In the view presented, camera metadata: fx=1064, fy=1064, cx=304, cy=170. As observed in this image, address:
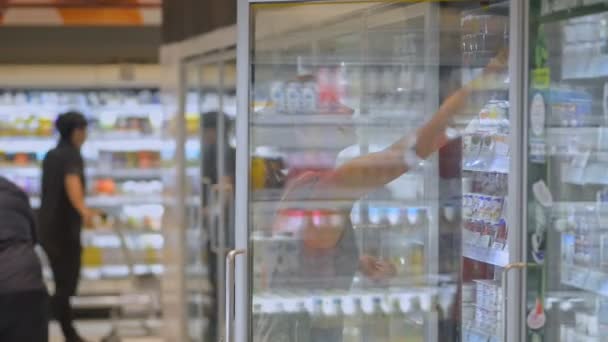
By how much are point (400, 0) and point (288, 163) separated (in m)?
0.69

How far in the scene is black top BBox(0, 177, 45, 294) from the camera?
4555mm

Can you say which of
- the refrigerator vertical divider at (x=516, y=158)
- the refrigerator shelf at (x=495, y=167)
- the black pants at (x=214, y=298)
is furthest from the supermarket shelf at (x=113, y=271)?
the refrigerator vertical divider at (x=516, y=158)

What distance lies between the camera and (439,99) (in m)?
3.81

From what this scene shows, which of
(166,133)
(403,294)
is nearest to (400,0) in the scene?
(403,294)

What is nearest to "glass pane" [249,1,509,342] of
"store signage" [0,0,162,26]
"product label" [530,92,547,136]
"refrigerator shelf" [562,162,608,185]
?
"product label" [530,92,547,136]

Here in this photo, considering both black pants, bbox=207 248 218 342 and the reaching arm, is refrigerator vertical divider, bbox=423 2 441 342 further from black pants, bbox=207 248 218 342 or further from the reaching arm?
black pants, bbox=207 248 218 342

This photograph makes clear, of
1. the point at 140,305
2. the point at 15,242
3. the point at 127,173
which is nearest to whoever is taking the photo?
the point at 15,242

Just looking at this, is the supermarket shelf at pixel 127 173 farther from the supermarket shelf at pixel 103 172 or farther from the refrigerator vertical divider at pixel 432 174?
the refrigerator vertical divider at pixel 432 174

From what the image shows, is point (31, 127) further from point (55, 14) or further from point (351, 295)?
point (351, 295)

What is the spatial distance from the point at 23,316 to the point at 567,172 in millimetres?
2452

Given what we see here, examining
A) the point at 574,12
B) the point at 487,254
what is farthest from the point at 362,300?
the point at 574,12

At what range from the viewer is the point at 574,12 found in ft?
12.1

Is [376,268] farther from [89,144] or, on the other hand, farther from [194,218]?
[89,144]

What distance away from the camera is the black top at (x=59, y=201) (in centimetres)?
715
